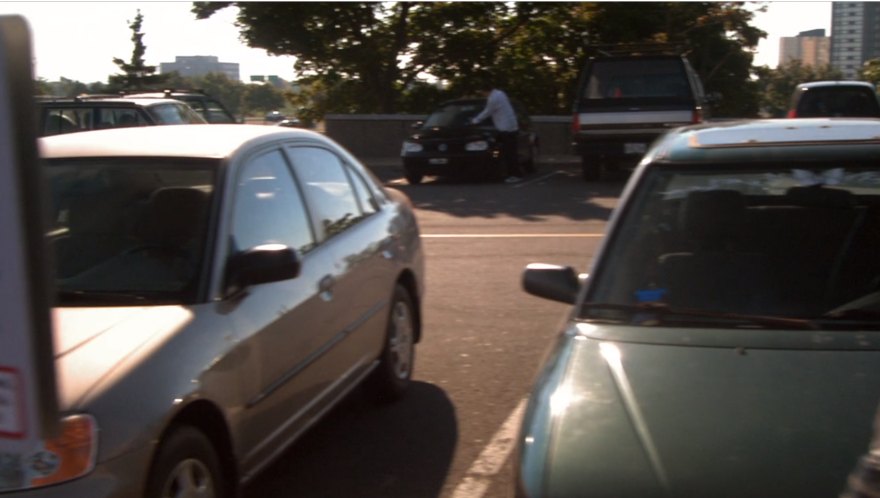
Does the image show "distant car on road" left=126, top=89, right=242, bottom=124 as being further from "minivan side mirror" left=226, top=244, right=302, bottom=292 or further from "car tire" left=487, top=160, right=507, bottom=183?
"minivan side mirror" left=226, top=244, right=302, bottom=292

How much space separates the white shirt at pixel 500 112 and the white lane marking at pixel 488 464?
14.8m

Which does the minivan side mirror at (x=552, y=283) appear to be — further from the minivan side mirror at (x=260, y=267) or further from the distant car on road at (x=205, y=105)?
the distant car on road at (x=205, y=105)

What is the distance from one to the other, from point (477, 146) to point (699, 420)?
17420 mm

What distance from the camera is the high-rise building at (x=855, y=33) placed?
357ft

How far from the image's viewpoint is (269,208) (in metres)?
5.14

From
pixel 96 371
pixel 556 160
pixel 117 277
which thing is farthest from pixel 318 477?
pixel 556 160

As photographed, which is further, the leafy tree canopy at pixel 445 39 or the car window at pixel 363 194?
the leafy tree canopy at pixel 445 39

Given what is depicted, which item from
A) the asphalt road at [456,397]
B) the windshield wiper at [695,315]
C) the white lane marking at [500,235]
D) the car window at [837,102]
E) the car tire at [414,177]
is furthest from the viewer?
the car tire at [414,177]

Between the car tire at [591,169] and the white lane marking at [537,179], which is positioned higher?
the car tire at [591,169]

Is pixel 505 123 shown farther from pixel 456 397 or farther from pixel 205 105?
pixel 456 397

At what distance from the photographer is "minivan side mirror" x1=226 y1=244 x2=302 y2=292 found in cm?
446

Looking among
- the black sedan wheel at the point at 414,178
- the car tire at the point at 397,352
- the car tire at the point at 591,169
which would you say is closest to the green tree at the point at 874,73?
the car tire at the point at 591,169

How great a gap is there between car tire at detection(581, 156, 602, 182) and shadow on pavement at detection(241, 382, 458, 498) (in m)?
14.3

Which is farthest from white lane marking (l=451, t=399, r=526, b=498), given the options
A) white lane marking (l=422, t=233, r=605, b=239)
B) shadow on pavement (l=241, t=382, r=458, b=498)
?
white lane marking (l=422, t=233, r=605, b=239)
